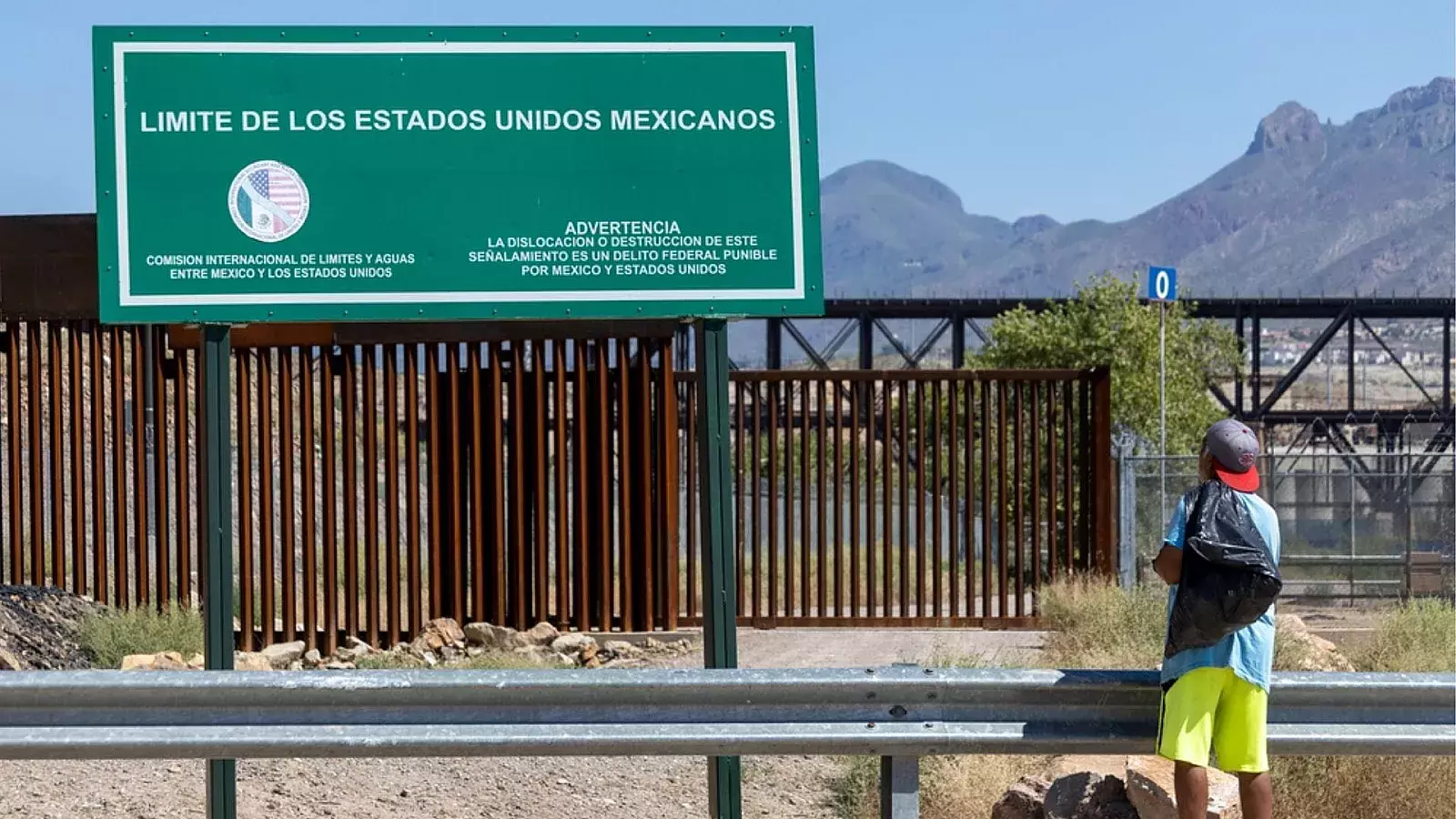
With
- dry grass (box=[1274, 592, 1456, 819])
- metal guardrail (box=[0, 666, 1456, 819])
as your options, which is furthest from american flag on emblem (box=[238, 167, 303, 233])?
dry grass (box=[1274, 592, 1456, 819])

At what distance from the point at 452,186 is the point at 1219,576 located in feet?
9.52

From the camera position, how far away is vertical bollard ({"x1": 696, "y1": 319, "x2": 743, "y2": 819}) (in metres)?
5.97

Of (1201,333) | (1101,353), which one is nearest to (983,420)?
(1101,353)

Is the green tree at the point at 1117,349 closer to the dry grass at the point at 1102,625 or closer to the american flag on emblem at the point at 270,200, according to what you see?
the dry grass at the point at 1102,625

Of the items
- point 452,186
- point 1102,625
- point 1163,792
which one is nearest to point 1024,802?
point 1163,792

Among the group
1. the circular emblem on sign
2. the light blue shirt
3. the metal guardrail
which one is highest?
the circular emblem on sign

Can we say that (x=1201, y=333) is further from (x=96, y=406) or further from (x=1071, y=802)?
(x=1071, y=802)

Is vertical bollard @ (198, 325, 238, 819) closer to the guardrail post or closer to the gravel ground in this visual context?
the gravel ground

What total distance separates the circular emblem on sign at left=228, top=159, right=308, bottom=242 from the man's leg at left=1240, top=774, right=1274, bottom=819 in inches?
141

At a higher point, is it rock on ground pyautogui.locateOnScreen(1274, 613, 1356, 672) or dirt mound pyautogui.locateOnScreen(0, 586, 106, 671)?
dirt mound pyautogui.locateOnScreen(0, 586, 106, 671)

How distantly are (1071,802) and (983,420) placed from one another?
282 inches

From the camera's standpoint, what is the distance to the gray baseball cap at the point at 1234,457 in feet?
17.3

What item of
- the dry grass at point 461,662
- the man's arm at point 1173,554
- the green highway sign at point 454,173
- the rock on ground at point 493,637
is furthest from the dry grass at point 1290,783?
the rock on ground at point 493,637

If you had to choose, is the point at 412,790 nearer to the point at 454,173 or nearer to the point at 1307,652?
the point at 454,173
